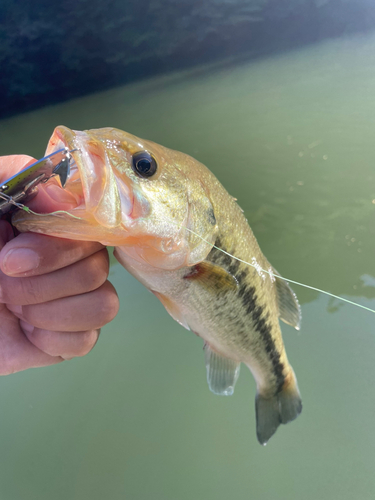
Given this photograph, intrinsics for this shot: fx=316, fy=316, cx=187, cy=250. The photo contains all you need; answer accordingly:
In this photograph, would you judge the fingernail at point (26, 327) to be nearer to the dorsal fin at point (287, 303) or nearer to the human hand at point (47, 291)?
the human hand at point (47, 291)

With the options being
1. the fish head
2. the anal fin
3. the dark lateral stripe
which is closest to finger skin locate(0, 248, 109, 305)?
the fish head

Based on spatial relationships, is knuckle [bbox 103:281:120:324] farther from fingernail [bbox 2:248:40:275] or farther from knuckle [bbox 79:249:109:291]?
fingernail [bbox 2:248:40:275]

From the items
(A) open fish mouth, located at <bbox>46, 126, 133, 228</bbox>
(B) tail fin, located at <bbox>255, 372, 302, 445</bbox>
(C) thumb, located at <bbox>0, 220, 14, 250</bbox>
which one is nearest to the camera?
(A) open fish mouth, located at <bbox>46, 126, 133, 228</bbox>

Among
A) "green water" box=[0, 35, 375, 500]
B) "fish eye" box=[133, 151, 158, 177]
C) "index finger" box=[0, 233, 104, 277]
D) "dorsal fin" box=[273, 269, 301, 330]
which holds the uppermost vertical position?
"fish eye" box=[133, 151, 158, 177]

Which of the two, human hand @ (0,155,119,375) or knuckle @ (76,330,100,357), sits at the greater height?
human hand @ (0,155,119,375)

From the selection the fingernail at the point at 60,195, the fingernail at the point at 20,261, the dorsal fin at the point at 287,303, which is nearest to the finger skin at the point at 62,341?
the fingernail at the point at 20,261

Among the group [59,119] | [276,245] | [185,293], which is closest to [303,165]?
[276,245]
